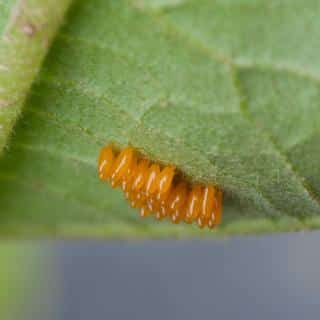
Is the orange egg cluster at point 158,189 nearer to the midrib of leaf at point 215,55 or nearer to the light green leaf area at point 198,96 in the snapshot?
the light green leaf area at point 198,96

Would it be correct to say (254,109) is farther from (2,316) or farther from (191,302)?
(191,302)

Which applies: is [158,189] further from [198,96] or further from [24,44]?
[24,44]

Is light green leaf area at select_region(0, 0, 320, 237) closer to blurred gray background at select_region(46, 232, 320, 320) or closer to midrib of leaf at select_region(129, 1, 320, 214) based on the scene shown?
midrib of leaf at select_region(129, 1, 320, 214)

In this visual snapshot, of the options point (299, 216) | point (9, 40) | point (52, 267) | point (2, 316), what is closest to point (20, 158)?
point (9, 40)

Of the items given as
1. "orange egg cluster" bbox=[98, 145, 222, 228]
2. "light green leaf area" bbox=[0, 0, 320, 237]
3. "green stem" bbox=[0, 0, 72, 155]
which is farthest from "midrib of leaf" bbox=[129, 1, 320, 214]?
"orange egg cluster" bbox=[98, 145, 222, 228]

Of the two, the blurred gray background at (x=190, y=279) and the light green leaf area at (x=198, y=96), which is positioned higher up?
the light green leaf area at (x=198, y=96)

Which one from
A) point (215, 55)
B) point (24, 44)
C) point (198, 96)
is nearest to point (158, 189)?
point (198, 96)

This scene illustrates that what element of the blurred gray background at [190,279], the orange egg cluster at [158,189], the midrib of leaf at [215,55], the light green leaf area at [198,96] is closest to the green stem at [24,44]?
the light green leaf area at [198,96]
